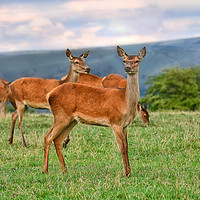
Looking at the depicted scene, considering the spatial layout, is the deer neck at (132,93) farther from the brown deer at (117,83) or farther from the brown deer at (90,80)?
the brown deer at (90,80)

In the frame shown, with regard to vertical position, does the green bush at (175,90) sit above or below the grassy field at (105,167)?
below

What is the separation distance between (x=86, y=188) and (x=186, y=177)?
5.51ft

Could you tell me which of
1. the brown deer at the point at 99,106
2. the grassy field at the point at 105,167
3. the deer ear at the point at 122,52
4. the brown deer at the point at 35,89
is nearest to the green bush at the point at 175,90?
the grassy field at the point at 105,167

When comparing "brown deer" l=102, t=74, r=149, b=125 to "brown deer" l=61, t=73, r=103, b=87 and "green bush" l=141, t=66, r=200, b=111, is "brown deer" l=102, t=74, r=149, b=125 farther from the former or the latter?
"green bush" l=141, t=66, r=200, b=111

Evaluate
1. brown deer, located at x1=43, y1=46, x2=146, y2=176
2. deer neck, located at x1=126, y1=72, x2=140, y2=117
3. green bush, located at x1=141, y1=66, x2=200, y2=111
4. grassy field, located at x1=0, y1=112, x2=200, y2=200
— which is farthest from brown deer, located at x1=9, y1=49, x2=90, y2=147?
green bush, located at x1=141, y1=66, x2=200, y2=111

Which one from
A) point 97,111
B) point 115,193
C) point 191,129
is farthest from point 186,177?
point 191,129

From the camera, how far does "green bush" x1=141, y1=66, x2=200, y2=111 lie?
1356 inches

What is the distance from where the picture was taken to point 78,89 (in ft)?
23.1

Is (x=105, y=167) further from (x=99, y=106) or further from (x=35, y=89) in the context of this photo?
(x=35, y=89)

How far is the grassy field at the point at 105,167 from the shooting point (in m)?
5.30

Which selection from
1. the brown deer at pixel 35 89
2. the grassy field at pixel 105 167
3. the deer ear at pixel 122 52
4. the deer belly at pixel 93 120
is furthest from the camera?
the brown deer at pixel 35 89

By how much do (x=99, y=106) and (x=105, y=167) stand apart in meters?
1.16

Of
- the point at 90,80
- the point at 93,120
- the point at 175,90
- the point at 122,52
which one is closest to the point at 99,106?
the point at 93,120

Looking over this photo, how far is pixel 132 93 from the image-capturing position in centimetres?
667
